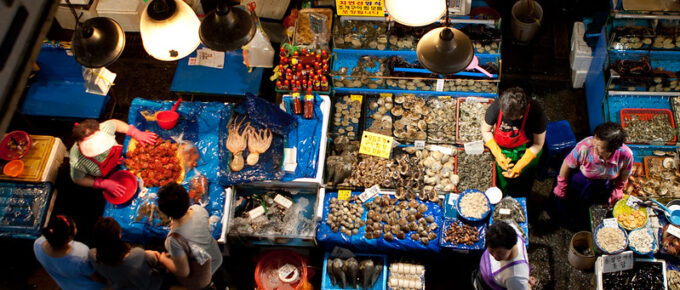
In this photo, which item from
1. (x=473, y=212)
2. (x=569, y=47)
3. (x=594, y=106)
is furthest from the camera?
(x=569, y=47)

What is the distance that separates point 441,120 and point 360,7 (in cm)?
173

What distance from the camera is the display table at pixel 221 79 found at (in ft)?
21.5

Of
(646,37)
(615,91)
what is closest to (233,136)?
(615,91)

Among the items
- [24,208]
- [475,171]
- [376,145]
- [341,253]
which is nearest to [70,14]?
[24,208]

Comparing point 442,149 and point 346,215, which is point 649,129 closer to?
point 442,149

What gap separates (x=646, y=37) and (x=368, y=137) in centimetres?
362

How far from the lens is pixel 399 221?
540 cm

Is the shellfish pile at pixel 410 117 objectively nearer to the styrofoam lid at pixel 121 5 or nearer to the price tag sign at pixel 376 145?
the price tag sign at pixel 376 145

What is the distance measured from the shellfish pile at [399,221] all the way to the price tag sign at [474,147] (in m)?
0.89

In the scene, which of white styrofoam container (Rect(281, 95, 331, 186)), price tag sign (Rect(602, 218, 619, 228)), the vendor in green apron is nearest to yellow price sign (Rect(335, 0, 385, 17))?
white styrofoam container (Rect(281, 95, 331, 186))

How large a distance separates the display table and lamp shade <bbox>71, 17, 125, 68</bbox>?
2.80 meters

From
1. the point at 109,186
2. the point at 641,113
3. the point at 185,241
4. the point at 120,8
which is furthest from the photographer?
the point at 120,8

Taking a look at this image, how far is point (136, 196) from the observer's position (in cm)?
559

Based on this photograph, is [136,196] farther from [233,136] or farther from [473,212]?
[473,212]
